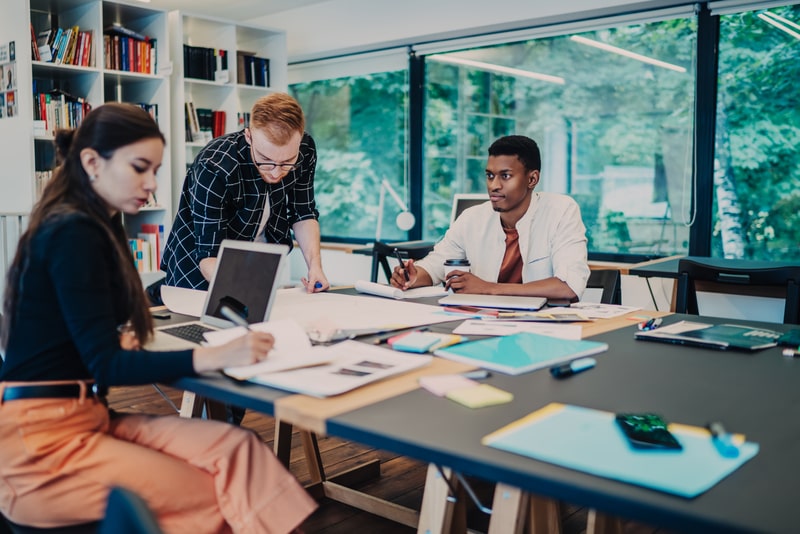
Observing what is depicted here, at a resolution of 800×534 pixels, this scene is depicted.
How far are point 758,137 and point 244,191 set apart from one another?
127 inches

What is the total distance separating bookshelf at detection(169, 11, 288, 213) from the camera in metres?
5.20

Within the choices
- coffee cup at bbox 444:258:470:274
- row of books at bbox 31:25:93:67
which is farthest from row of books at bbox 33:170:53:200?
coffee cup at bbox 444:258:470:274

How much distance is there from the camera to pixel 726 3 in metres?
4.24

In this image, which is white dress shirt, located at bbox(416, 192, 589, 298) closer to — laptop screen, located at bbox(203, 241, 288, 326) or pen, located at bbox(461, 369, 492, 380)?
laptop screen, located at bbox(203, 241, 288, 326)

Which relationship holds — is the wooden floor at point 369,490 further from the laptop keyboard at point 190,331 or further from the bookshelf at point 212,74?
the bookshelf at point 212,74

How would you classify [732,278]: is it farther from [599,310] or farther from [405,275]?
[405,275]

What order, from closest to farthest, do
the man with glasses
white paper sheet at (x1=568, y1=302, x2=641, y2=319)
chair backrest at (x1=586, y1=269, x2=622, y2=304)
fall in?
white paper sheet at (x1=568, y1=302, x2=641, y2=319), the man with glasses, chair backrest at (x1=586, y1=269, x2=622, y2=304)

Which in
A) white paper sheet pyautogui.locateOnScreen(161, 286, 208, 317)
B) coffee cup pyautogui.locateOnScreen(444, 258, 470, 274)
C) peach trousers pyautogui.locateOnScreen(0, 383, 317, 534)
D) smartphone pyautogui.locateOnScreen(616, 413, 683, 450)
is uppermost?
coffee cup pyautogui.locateOnScreen(444, 258, 470, 274)

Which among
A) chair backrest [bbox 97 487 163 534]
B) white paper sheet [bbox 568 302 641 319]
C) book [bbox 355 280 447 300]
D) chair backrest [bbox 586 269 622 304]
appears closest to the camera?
chair backrest [bbox 97 487 163 534]

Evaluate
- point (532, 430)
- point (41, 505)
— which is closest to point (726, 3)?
point (532, 430)

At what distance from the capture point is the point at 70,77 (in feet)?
16.1

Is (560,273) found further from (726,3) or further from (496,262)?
(726,3)

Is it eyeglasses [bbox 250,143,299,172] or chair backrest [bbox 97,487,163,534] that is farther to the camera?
eyeglasses [bbox 250,143,299,172]

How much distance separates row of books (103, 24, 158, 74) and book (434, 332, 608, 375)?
4.05 m
